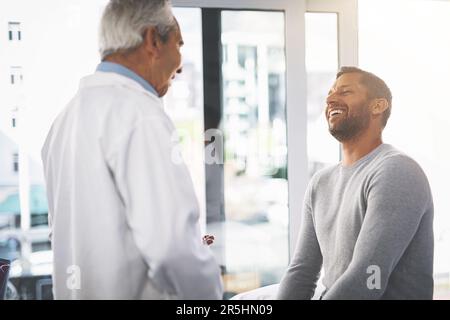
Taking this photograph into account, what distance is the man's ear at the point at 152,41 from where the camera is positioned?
106 centimetres

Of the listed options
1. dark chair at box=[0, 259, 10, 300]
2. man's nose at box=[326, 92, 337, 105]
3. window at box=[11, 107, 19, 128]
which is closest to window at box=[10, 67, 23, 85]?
window at box=[11, 107, 19, 128]

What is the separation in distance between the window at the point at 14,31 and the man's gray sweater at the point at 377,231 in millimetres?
1027

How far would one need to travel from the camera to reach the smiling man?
1.25 metres

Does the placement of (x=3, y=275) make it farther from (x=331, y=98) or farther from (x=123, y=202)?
(x=331, y=98)

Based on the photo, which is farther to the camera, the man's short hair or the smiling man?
the man's short hair

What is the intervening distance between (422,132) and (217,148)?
0.72 metres

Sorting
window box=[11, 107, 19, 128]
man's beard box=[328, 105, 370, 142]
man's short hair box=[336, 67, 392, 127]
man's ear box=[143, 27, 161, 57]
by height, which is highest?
man's ear box=[143, 27, 161, 57]

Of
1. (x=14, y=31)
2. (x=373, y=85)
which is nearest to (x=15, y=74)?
(x=14, y=31)

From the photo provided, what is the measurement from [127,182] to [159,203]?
72 millimetres

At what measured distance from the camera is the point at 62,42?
164cm

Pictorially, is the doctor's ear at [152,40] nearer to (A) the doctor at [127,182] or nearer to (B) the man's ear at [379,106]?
(A) the doctor at [127,182]

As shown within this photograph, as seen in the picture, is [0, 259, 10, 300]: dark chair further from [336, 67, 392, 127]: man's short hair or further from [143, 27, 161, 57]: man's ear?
[336, 67, 392, 127]: man's short hair

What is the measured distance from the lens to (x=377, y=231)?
1240 mm

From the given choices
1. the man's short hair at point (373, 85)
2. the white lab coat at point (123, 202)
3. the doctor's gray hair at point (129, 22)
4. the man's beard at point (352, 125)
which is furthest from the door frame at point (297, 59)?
the white lab coat at point (123, 202)
